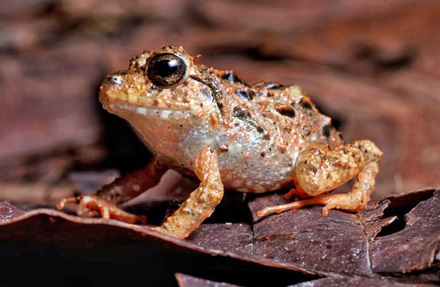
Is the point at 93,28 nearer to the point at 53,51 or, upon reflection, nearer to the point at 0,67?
the point at 53,51

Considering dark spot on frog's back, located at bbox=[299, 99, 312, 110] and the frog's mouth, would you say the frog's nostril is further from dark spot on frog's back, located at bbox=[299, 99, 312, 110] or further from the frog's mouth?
dark spot on frog's back, located at bbox=[299, 99, 312, 110]

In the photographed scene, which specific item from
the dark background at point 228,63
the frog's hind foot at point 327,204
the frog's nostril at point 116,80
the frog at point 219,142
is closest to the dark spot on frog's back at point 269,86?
the frog at point 219,142

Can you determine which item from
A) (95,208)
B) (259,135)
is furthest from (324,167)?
(95,208)

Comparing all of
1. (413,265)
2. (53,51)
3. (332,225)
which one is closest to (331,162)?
(332,225)

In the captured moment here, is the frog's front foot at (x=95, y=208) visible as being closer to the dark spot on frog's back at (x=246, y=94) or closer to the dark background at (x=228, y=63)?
the dark spot on frog's back at (x=246, y=94)

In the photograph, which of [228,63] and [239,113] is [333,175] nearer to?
[239,113]

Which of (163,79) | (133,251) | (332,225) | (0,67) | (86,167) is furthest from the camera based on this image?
(0,67)

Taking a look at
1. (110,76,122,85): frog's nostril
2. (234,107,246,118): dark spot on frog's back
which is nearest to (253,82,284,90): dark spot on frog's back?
(234,107,246,118): dark spot on frog's back
